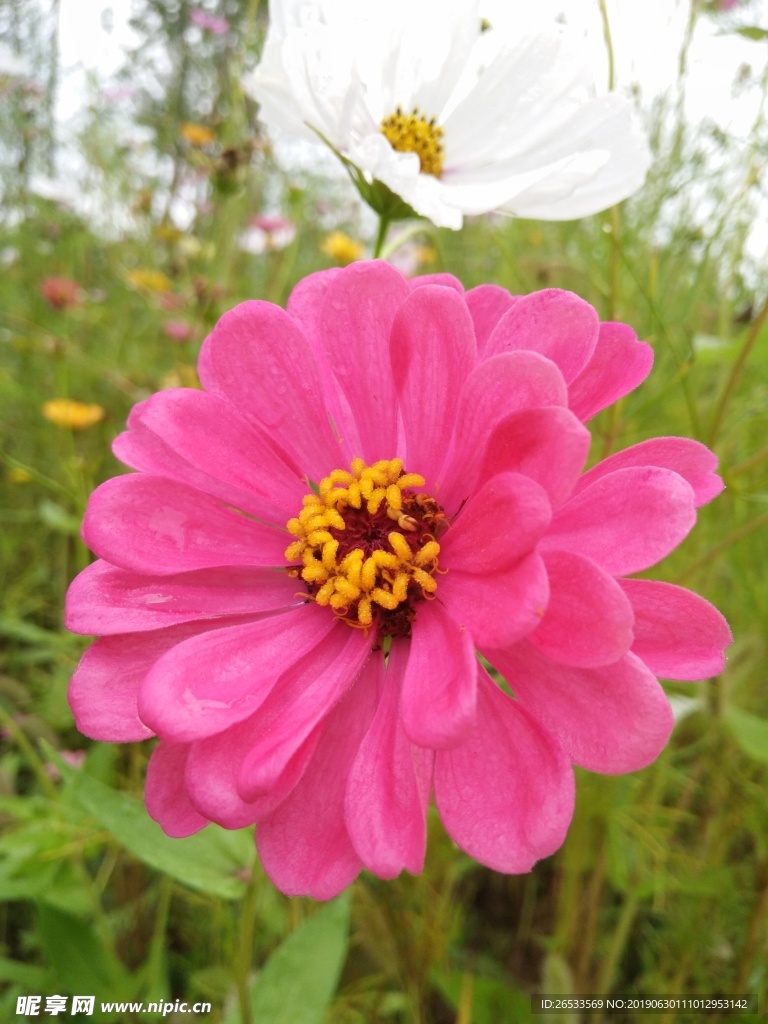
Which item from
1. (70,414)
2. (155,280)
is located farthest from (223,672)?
(155,280)

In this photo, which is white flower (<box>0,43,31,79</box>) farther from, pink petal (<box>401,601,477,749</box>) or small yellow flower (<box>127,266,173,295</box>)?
pink petal (<box>401,601,477,749</box>)

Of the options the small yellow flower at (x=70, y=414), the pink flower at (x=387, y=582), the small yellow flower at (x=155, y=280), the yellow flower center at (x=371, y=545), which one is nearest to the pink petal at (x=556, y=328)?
the pink flower at (x=387, y=582)

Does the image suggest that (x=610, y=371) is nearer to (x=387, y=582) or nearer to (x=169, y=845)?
(x=387, y=582)

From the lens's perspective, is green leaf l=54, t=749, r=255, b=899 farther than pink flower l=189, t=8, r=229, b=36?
No

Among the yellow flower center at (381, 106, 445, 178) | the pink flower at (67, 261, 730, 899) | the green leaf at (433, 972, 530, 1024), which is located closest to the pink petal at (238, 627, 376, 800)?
the pink flower at (67, 261, 730, 899)

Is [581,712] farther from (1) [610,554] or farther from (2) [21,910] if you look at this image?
(2) [21,910]

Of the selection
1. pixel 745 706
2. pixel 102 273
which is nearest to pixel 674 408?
pixel 745 706

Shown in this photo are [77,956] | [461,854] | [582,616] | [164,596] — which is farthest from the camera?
[461,854]
